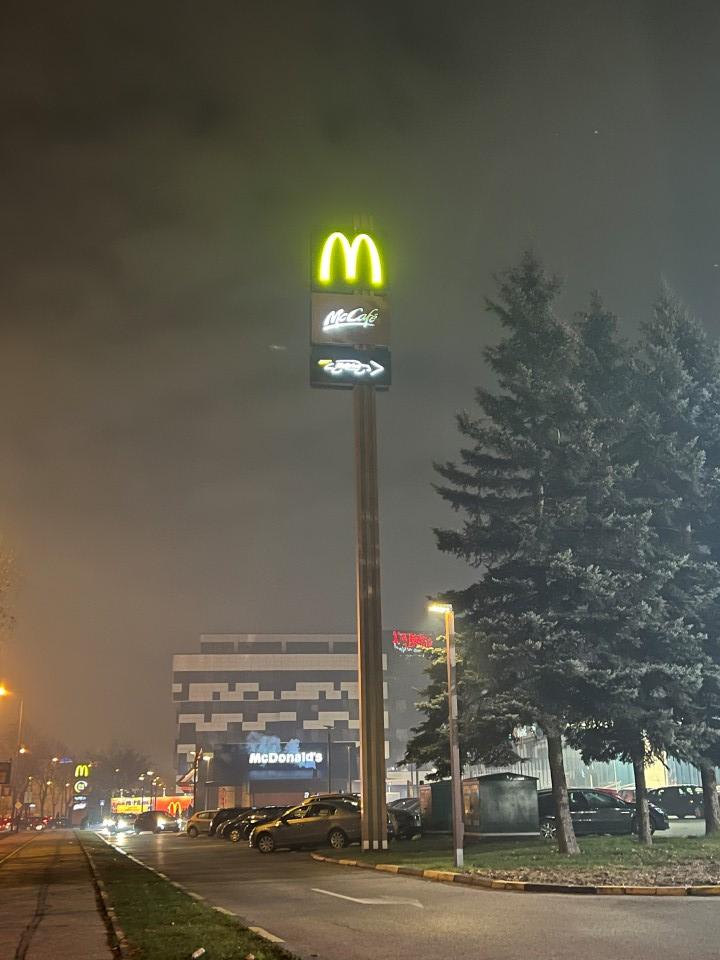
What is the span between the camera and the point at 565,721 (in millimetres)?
23422

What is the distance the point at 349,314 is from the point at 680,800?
25.5 m

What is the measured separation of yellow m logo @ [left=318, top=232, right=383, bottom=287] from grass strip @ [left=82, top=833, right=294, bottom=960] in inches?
905

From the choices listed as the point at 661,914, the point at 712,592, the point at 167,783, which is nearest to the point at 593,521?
the point at 712,592

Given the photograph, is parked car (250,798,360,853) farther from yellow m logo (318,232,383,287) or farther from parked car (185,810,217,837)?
parked car (185,810,217,837)

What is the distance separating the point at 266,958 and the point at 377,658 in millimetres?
21856

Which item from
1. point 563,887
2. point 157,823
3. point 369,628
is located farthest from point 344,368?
point 157,823

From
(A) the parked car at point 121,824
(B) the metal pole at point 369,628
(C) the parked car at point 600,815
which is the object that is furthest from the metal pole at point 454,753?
(A) the parked car at point 121,824

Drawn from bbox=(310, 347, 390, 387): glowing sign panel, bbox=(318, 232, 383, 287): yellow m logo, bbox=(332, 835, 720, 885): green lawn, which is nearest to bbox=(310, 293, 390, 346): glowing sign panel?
bbox=(310, 347, 390, 387): glowing sign panel

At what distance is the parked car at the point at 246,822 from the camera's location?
43.4 m

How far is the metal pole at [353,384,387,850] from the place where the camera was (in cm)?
2872

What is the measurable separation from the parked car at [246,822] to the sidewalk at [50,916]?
19.6 metres

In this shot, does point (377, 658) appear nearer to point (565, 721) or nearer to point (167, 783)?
point (565, 721)

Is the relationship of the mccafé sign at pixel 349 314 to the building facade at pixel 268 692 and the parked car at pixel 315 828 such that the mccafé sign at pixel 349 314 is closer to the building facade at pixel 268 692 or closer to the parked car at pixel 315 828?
the parked car at pixel 315 828

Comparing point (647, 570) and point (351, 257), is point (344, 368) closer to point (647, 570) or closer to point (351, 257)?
point (351, 257)
